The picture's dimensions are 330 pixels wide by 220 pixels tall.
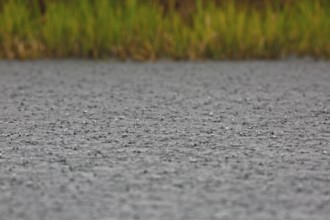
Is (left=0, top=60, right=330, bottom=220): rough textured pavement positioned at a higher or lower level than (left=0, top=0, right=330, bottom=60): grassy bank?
lower

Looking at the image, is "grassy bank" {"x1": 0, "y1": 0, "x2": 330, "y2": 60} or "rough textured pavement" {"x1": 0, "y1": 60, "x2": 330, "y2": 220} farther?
"grassy bank" {"x1": 0, "y1": 0, "x2": 330, "y2": 60}

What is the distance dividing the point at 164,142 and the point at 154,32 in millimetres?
3801

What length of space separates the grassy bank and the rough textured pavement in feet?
1.91

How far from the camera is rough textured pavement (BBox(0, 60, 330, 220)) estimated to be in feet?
10.7

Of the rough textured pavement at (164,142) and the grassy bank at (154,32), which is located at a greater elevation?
the grassy bank at (154,32)

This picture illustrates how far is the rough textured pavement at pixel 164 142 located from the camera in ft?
10.7

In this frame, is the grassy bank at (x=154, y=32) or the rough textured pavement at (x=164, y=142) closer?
the rough textured pavement at (x=164, y=142)

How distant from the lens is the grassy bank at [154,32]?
7.98 metres

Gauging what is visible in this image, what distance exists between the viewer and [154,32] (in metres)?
8.17

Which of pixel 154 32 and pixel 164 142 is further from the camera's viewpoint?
pixel 154 32

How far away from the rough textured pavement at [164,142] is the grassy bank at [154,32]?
A: 0.58 meters

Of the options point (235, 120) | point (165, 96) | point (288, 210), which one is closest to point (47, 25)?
point (165, 96)

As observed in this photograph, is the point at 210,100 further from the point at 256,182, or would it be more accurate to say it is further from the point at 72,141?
the point at 256,182

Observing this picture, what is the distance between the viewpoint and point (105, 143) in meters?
4.45
